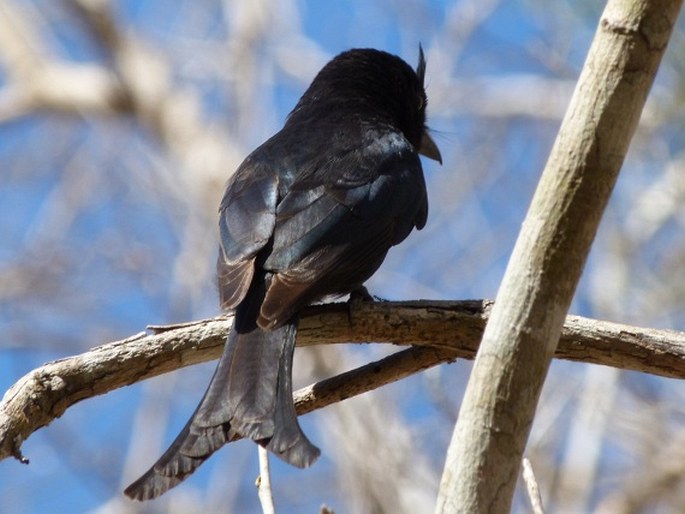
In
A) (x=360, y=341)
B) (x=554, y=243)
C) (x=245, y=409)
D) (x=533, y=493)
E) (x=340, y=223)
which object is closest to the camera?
(x=554, y=243)

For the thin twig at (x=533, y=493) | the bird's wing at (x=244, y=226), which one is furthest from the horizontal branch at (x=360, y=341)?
the thin twig at (x=533, y=493)

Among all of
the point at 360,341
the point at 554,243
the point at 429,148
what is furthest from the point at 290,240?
the point at 429,148

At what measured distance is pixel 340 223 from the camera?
12.7 feet

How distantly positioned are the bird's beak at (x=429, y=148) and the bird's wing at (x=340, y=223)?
1058 millimetres

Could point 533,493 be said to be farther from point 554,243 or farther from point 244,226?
point 244,226

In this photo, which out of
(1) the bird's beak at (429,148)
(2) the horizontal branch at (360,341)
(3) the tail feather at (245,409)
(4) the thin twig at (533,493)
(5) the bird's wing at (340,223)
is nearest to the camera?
(4) the thin twig at (533,493)

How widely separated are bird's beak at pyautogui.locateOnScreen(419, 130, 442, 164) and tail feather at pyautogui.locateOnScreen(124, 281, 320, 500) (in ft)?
7.41

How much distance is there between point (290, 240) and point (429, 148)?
2.06 metres

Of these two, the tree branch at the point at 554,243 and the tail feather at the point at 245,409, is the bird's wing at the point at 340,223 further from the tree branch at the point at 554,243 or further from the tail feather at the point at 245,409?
the tree branch at the point at 554,243

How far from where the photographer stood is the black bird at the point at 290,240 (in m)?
2.97

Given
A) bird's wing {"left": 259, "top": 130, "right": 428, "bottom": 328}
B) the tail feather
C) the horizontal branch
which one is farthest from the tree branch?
bird's wing {"left": 259, "top": 130, "right": 428, "bottom": 328}

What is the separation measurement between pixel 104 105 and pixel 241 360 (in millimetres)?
7716

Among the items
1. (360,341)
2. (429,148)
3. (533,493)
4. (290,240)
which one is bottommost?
(533,493)

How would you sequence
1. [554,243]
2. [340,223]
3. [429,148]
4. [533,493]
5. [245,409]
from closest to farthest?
1. [554,243]
2. [533,493]
3. [245,409]
4. [340,223]
5. [429,148]
